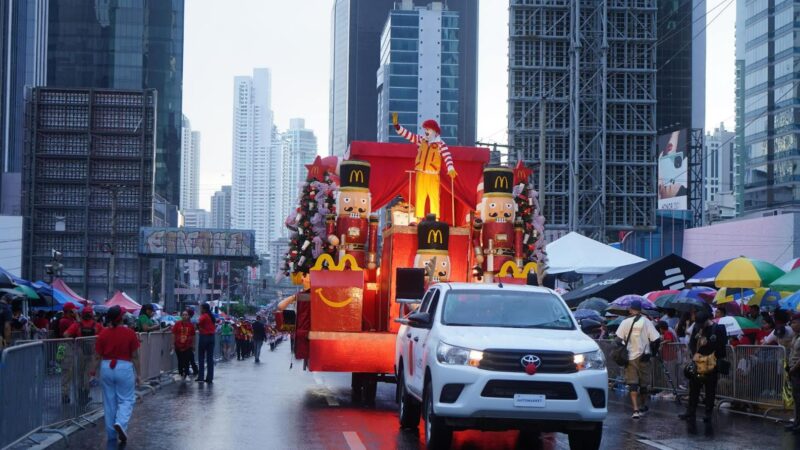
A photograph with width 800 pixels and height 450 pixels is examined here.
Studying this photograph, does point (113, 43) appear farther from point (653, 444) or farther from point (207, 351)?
point (653, 444)

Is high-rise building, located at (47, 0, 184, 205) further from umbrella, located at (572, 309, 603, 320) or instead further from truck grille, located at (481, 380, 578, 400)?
truck grille, located at (481, 380, 578, 400)

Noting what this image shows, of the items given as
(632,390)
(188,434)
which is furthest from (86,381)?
(632,390)

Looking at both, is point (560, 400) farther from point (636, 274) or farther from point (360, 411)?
point (636, 274)

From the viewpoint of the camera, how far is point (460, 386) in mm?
11500

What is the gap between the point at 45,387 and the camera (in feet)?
45.4

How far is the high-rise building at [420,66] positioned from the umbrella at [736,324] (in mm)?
149752

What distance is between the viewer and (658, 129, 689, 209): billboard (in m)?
62.5

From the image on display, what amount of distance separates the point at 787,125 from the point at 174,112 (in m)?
69.2

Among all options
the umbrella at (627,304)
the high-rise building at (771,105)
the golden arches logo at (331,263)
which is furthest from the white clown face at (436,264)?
the high-rise building at (771,105)

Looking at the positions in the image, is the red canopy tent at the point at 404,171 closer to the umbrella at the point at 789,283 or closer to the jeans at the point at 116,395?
the umbrella at the point at 789,283

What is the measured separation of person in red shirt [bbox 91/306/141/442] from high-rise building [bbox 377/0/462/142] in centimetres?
15736

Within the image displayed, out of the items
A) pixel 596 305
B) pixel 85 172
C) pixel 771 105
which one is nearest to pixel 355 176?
pixel 596 305

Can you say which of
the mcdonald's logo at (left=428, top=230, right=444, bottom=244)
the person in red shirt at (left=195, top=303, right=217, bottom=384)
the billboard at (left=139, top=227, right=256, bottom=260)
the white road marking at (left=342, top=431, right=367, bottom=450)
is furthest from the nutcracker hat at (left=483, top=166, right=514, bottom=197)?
the billboard at (left=139, top=227, right=256, bottom=260)

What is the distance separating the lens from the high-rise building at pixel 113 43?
111938 mm
